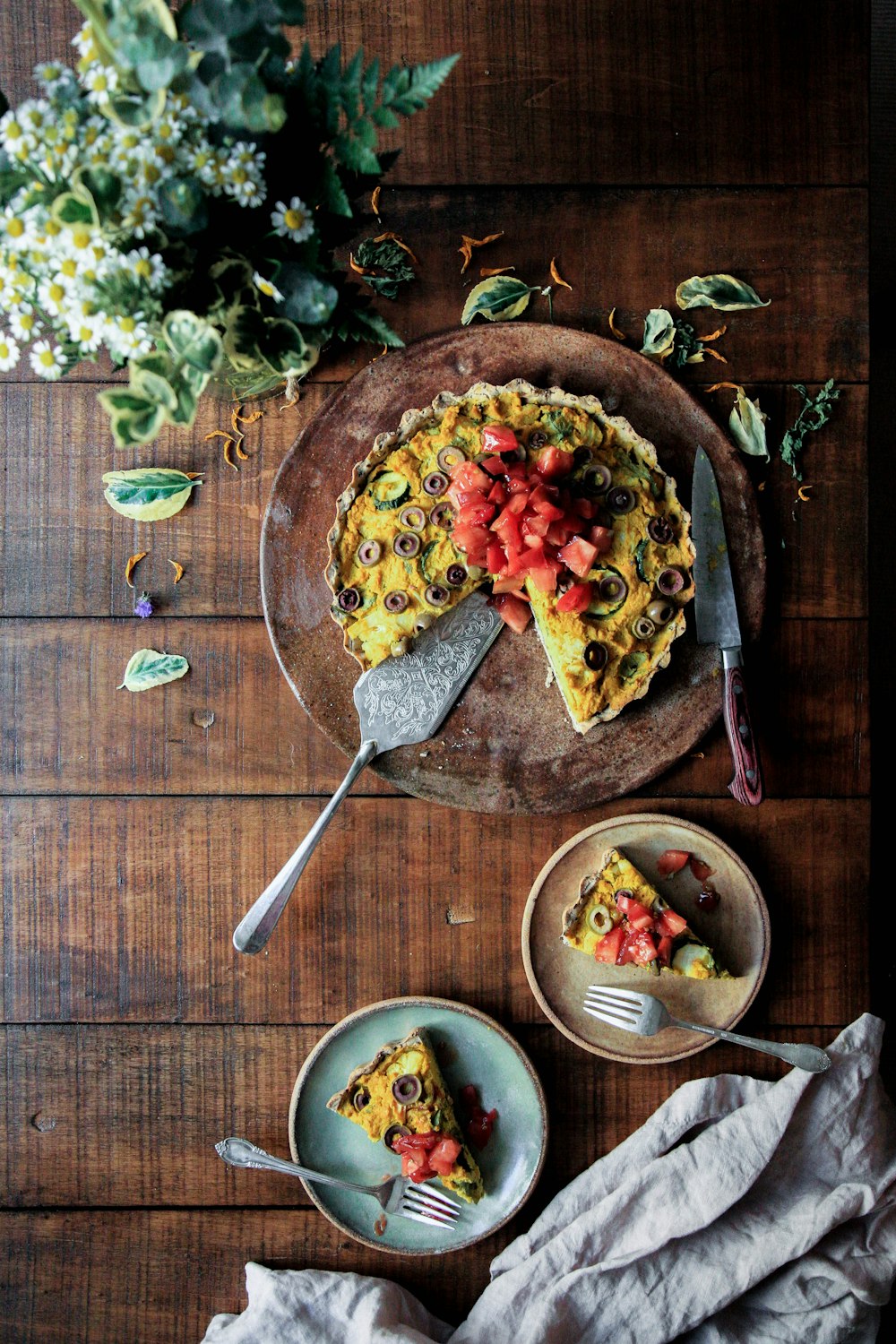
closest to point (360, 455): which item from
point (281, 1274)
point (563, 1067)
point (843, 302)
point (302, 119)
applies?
point (302, 119)

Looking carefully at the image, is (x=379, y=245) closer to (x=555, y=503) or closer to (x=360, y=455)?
(x=360, y=455)

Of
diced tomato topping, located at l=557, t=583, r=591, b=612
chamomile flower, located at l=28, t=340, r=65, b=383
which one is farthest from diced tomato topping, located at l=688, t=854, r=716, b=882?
chamomile flower, located at l=28, t=340, r=65, b=383

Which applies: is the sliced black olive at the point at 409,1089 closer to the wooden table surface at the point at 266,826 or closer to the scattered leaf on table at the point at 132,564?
the wooden table surface at the point at 266,826

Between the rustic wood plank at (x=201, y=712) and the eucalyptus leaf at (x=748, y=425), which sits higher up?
the eucalyptus leaf at (x=748, y=425)

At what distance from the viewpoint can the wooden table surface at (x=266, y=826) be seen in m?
3.09

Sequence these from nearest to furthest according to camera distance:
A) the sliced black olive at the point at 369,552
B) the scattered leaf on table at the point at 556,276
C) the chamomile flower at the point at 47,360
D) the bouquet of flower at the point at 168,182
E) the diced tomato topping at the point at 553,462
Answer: the bouquet of flower at the point at 168,182, the chamomile flower at the point at 47,360, the diced tomato topping at the point at 553,462, the sliced black olive at the point at 369,552, the scattered leaf on table at the point at 556,276

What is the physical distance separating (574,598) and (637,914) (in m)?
0.95

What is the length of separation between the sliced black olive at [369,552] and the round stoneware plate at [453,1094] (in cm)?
131

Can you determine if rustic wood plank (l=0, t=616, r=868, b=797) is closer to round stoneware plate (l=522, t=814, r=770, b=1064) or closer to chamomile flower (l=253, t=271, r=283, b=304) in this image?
round stoneware plate (l=522, t=814, r=770, b=1064)

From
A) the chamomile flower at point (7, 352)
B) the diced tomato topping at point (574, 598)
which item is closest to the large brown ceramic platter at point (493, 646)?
the diced tomato topping at point (574, 598)

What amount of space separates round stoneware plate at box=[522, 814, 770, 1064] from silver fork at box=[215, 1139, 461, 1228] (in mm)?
632

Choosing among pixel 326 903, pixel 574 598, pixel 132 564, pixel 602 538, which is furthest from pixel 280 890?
pixel 602 538

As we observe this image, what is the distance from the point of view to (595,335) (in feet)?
9.87

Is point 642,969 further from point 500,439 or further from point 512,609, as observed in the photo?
point 500,439
